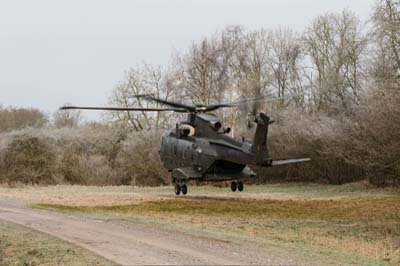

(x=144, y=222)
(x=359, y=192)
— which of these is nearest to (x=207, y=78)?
(x=359, y=192)

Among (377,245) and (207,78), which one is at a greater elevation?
(207,78)

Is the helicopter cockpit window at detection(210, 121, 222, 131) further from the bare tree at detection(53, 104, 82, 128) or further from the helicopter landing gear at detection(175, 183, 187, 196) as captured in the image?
the bare tree at detection(53, 104, 82, 128)

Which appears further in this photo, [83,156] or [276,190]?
[83,156]

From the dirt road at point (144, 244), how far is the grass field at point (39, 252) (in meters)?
0.34

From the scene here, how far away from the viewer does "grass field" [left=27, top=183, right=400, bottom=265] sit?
15.2 metres

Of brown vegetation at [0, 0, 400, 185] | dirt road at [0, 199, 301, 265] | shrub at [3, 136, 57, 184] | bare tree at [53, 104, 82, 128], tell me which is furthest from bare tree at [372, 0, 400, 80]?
bare tree at [53, 104, 82, 128]

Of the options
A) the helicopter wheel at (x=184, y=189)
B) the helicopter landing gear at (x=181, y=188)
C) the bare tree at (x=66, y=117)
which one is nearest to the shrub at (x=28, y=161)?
the helicopter landing gear at (x=181, y=188)

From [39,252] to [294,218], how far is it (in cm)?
1109

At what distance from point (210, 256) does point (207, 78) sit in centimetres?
3869

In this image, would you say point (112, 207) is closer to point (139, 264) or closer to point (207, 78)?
point (139, 264)

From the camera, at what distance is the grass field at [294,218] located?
15.2 metres

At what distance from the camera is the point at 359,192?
33.4m

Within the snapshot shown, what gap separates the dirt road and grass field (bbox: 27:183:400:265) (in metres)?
1.25

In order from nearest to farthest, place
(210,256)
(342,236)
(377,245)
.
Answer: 1. (210,256)
2. (377,245)
3. (342,236)
